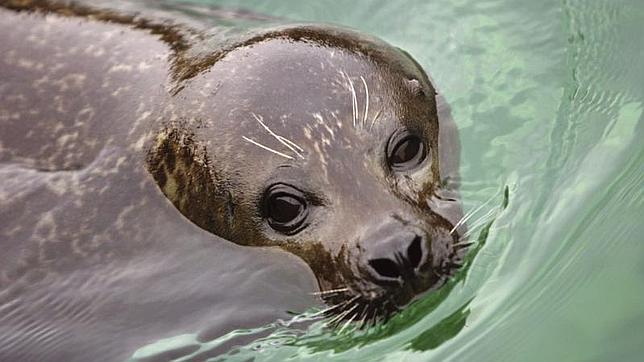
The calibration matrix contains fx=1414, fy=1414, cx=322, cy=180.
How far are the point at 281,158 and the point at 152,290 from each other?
98 cm

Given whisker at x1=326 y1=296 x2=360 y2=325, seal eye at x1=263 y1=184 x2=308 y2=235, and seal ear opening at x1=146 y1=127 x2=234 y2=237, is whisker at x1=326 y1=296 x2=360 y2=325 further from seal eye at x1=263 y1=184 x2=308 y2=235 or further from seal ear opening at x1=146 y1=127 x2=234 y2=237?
seal ear opening at x1=146 y1=127 x2=234 y2=237

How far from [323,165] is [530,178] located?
1.23 m

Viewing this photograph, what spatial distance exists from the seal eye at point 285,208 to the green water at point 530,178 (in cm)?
44

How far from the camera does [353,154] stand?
19.2 feet

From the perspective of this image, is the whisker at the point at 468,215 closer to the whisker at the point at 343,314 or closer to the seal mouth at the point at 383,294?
the seal mouth at the point at 383,294

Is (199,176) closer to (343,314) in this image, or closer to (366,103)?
(366,103)

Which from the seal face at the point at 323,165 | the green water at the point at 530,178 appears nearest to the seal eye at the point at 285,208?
the seal face at the point at 323,165

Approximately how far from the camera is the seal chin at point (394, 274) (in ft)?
17.8

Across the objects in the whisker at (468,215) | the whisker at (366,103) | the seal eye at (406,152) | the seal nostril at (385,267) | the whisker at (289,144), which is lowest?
the seal nostril at (385,267)

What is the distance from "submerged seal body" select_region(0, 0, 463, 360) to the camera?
5816 millimetres

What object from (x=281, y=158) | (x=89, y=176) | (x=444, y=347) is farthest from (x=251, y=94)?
(x=444, y=347)

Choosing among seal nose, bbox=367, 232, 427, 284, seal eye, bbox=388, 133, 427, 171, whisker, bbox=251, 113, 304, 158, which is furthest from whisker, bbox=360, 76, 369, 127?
seal nose, bbox=367, 232, 427, 284

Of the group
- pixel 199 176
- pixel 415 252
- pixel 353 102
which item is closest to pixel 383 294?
pixel 415 252

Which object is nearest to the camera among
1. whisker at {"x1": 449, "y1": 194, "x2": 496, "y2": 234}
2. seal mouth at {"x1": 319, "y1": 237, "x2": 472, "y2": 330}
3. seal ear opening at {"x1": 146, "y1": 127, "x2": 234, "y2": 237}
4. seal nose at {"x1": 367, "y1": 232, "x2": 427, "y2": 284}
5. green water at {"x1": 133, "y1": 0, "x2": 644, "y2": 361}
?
seal nose at {"x1": 367, "y1": 232, "x2": 427, "y2": 284}
